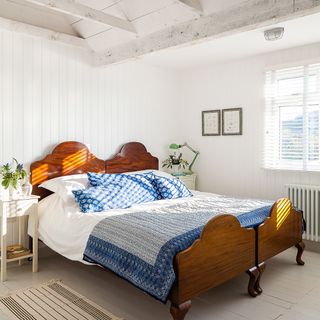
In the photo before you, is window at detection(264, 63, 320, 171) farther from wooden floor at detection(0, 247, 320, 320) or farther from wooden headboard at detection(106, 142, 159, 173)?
wooden headboard at detection(106, 142, 159, 173)

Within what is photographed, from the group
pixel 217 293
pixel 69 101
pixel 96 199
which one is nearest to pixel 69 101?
pixel 69 101

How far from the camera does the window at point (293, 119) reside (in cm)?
392

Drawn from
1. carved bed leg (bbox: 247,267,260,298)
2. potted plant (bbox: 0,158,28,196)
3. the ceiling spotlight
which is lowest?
carved bed leg (bbox: 247,267,260,298)

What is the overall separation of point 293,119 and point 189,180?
1604 millimetres

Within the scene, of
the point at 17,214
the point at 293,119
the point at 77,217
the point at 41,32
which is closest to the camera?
the point at 77,217

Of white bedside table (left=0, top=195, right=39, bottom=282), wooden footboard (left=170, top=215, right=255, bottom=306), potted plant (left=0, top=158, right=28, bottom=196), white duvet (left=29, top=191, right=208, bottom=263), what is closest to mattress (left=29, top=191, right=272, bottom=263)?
white duvet (left=29, top=191, right=208, bottom=263)

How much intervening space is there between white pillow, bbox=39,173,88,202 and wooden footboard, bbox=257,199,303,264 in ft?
5.86

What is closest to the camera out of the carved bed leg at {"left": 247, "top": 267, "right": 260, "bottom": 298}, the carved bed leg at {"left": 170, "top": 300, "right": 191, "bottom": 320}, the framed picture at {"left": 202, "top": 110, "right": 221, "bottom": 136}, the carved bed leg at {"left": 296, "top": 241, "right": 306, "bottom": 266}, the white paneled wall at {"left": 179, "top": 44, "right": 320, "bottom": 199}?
the carved bed leg at {"left": 170, "top": 300, "right": 191, "bottom": 320}

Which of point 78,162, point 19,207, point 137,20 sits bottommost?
point 19,207

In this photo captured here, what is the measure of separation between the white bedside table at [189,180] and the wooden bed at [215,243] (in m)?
1.10

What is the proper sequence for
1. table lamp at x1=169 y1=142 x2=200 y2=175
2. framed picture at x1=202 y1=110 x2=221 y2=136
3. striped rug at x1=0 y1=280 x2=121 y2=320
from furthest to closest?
table lamp at x1=169 y1=142 x2=200 y2=175 < framed picture at x1=202 y1=110 x2=221 y2=136 < striped rug at x1=0 y1=280 x2=121 y2=320

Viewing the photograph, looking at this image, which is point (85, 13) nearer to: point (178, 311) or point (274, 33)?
point (274, 33)

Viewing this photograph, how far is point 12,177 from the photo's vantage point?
3164mm

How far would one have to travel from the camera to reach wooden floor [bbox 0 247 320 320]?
2.47 meters
